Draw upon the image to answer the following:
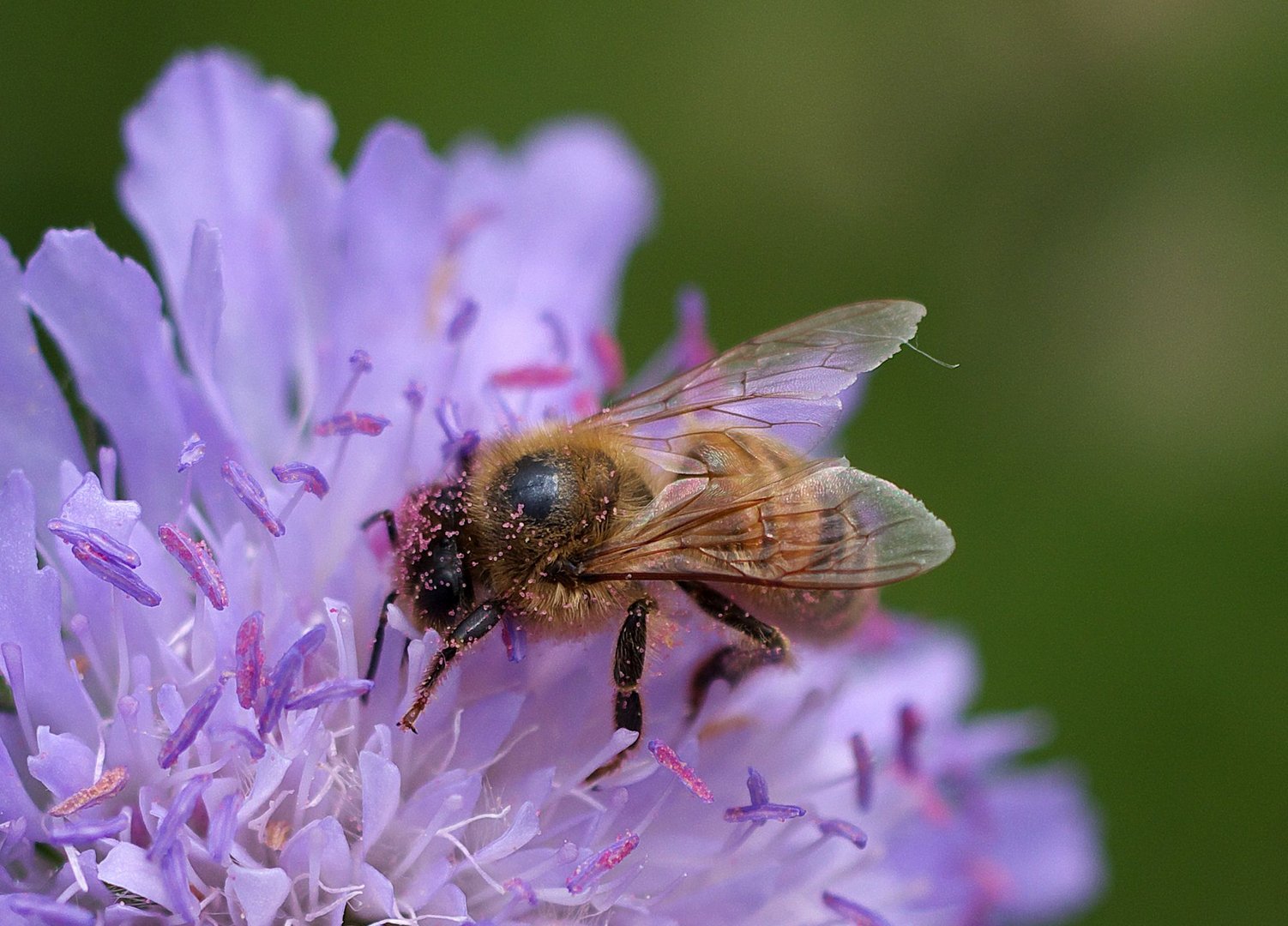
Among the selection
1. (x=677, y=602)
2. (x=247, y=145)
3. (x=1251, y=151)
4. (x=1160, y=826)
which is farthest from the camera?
(x=1251, y=151)

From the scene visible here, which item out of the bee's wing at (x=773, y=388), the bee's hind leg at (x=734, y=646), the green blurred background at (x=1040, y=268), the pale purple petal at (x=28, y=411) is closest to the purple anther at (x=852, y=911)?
the bee's hind leg at (x=734, y=646)

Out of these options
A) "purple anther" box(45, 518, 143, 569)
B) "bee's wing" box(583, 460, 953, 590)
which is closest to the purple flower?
"purple anther" box(45, 518, 143, 569)

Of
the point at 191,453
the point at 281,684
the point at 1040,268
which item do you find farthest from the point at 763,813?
the point at 1040,268

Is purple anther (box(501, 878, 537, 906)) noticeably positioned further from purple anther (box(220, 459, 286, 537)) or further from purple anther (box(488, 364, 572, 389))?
purple anther (box(488, 364, 572, 389))

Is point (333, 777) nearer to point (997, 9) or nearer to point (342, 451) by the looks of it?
point (342, 451)

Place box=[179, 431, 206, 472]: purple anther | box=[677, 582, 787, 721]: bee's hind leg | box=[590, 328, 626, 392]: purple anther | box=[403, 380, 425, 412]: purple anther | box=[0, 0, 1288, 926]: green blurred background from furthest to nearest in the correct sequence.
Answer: box=[0, 0, 1288, 926]: green blurred background
box=[590, 328, 626, 392]: purple anther
box=[403, 380, 425, 412]: purple anther
box=[677, 582, 787, 721]: bee's hind leg
box=[179, 431, 206, 472]: purple anther

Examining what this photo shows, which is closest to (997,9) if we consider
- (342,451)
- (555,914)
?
(342,451)
